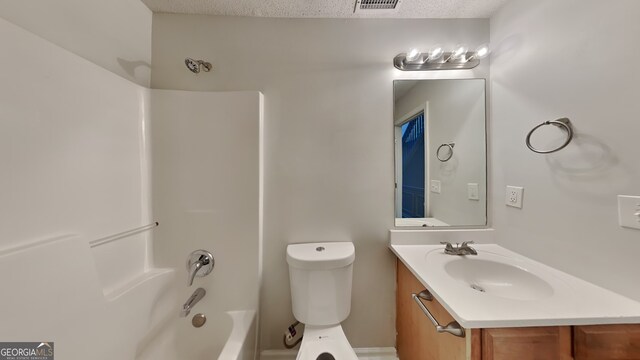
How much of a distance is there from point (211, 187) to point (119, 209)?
0.44 metres

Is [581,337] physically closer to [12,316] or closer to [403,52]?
[403,52]

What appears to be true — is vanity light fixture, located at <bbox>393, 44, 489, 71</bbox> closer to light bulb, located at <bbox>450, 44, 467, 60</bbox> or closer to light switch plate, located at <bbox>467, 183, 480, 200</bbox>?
light bulb, located at <bbox>450, 44, 467, 60</bbox>

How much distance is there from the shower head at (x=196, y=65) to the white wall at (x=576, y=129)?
1844 millimetres

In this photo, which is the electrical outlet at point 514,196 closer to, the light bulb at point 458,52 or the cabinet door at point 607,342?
the cabinet door at point 607,342

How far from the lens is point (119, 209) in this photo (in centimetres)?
107

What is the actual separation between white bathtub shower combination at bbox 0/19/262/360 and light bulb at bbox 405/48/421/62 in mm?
975

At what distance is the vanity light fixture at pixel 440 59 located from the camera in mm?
1267

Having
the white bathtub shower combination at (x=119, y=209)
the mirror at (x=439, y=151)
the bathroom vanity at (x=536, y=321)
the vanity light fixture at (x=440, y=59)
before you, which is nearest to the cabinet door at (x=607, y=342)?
the bathroom vanity at (x=536, y=321)

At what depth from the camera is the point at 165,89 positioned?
131cm

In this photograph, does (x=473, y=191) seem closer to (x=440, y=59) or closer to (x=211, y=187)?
(x=440, y=59)

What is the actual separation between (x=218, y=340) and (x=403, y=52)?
6.95 ft

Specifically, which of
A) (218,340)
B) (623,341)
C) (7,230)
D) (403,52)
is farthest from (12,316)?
(403,52)

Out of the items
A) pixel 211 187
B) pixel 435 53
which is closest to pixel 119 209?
pixel 211 187

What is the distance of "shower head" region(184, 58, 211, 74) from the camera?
4.07 feet
